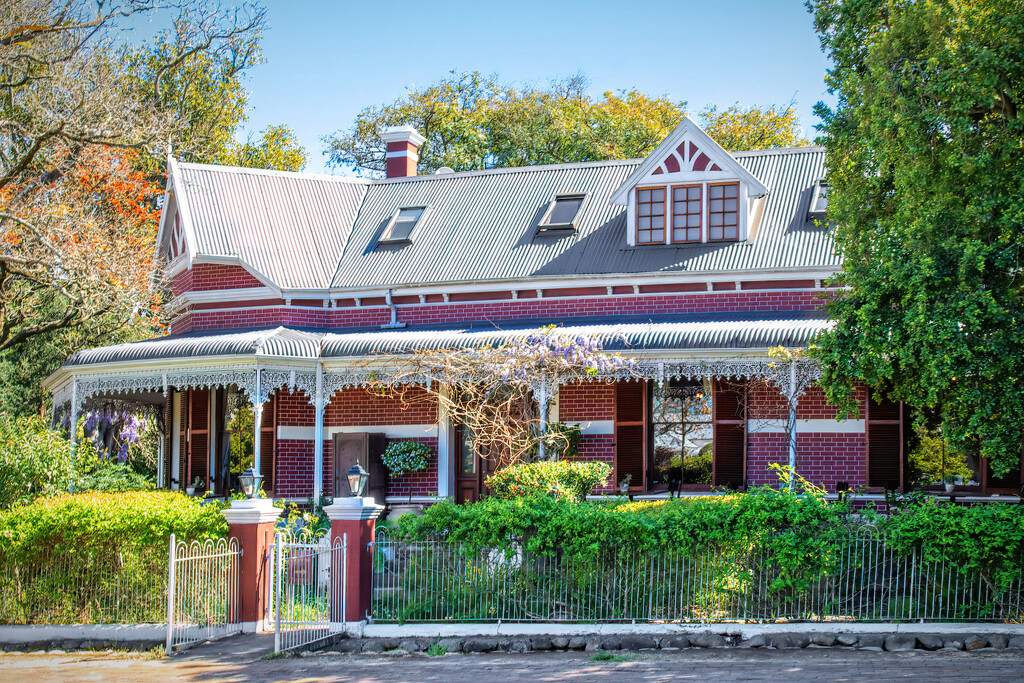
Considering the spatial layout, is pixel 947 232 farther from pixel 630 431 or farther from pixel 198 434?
pixel 198 434

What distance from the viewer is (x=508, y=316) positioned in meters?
18.6

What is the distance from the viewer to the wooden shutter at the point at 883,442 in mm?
16125

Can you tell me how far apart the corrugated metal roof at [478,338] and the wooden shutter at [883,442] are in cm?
174

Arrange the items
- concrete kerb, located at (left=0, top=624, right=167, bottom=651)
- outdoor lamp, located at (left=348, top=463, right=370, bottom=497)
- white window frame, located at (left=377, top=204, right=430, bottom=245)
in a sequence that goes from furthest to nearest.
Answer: white window frame, located at (left=377, top=204, right=430, bottom=245)
outdoor lamp, located at (left=348, top=463, right=370, bottom=497)
concrete kerb, located at (left=0, top=624, right=167, bottom=651)

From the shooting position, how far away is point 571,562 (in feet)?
36.1

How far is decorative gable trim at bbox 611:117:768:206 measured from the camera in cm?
1811

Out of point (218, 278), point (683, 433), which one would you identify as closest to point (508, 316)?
point (683, 433)

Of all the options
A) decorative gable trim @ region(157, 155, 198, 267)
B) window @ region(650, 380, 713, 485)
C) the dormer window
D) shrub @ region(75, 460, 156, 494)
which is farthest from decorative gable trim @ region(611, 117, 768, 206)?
shrub @ region(75, 460, 156, 494)

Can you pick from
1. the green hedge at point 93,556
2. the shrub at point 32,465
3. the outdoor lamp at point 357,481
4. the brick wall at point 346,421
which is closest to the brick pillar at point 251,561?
the green hedge at point 93,556

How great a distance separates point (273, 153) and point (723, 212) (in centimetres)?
2223

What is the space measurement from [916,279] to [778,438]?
6.01 metres

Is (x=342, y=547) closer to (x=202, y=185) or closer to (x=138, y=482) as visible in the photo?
(x=138, y=482)

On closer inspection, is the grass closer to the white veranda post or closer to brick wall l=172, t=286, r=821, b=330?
the white veranda post

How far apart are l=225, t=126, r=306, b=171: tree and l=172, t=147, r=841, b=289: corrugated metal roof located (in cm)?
1460
